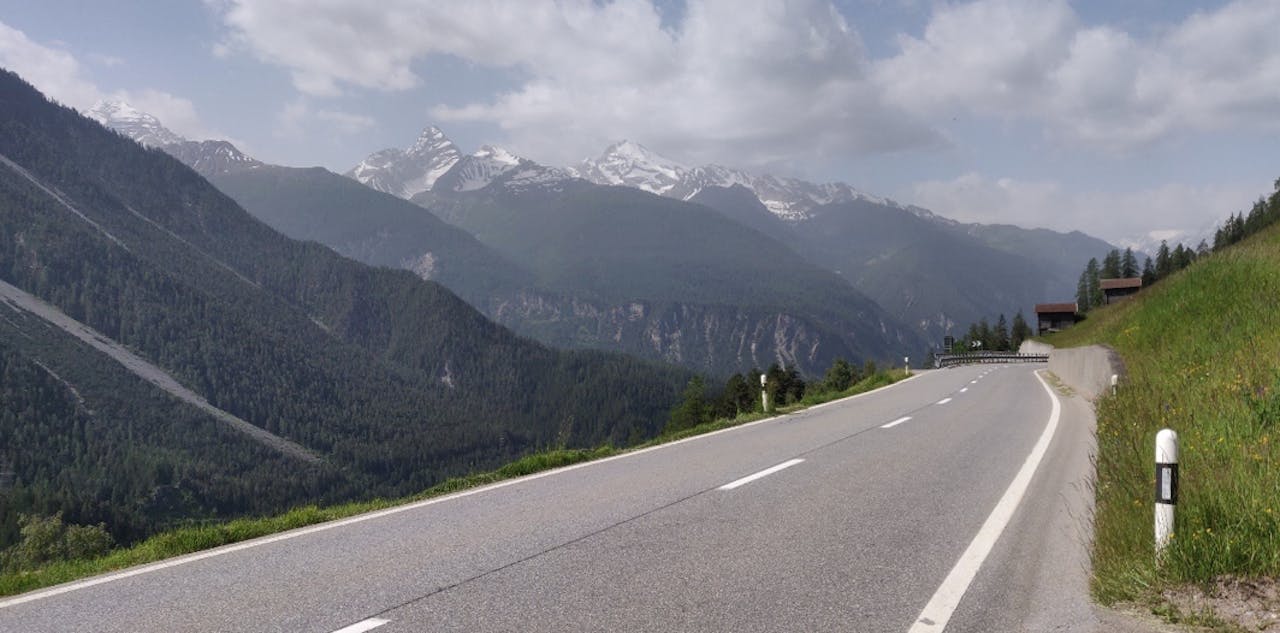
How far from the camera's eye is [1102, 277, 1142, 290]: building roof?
121375 mm

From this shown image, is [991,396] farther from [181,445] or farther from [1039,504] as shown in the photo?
[181,445]

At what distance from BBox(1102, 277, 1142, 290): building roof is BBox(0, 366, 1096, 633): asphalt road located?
431 feet

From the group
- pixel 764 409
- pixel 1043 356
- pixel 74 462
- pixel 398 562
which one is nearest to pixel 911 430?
pixel 764 409

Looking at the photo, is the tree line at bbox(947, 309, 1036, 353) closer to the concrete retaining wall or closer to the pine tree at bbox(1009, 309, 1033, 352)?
the pine tree at bbox(1009, 309, 1033, 352)

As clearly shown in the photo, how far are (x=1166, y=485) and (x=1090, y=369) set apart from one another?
22.4 meters

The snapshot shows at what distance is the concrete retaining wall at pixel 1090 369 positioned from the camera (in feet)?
67.4

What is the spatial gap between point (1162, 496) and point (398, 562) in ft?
17.7

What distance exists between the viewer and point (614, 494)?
347 inches

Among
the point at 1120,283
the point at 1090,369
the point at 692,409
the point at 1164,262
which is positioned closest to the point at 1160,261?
the point at 1164,262

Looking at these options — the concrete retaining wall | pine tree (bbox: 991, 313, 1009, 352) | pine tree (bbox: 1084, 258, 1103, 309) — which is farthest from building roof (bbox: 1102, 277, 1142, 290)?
the concrete retaining wall

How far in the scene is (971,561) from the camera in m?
5.87

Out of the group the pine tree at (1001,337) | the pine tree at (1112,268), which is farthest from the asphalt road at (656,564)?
the pine tree at (1112,268)

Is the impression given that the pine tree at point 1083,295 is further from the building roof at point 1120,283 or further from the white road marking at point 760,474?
the white road marking at point 760,474

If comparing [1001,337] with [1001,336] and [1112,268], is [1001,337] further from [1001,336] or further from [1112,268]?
[1112,268]
